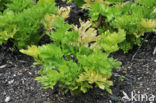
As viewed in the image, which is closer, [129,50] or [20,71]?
[20,71]

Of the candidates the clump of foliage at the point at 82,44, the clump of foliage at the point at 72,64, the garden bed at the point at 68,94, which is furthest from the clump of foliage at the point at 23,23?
the clump of foliage at the point at 72,64

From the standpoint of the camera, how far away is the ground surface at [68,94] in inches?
99.2

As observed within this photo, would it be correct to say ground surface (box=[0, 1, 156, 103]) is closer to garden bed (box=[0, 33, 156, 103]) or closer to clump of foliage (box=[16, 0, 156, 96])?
garden bed (box=[0, 33, 156, 103])

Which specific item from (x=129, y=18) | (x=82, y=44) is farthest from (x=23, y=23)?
(x=129, y=18)

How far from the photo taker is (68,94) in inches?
99.7

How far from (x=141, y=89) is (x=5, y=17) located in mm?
1715

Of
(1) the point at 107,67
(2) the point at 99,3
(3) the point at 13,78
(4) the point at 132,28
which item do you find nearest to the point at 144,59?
(4) the point at 132,28

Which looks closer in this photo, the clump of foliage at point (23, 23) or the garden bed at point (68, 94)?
the garden bed at point (68, 94)

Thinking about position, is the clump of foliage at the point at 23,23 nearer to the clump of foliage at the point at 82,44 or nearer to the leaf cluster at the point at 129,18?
the clump of foliage at the point at 82,44

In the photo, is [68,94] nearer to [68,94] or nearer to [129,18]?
[68,94]

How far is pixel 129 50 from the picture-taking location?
318 centimetres

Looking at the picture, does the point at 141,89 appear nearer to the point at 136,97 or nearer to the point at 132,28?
the point at 136,97

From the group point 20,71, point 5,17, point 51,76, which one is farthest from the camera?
point 20,71

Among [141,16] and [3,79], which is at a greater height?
[141,16]
